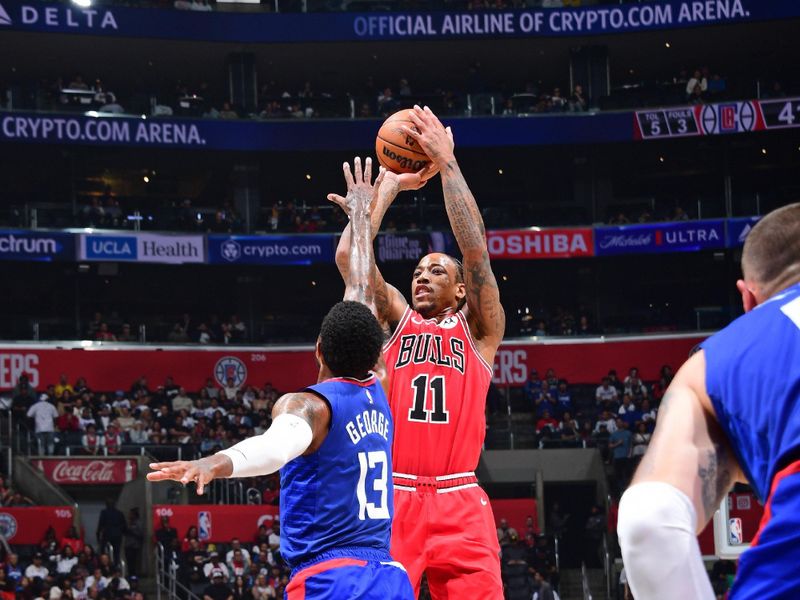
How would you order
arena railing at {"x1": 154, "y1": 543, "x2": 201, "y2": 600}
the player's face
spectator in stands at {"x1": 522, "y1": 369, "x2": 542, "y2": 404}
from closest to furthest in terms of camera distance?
1. the player's face
2. arena railing at {"x1": 154, "y1": 543, "x2": 201, "y2": 600}
3. spectator in stands at {"x1": 522, "y1": 369, "x2": 542, "y2": 404}

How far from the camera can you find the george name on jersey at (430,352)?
698 cm

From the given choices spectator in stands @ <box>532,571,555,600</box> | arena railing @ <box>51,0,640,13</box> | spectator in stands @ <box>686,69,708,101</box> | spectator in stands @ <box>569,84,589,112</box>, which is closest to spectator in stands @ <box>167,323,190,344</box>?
arena railing @ <box>51,0,640,13</box>

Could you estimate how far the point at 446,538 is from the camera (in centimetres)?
654

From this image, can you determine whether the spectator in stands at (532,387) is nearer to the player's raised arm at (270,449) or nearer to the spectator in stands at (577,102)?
the spectator in stands at (577,102)

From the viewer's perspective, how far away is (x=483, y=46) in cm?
3428

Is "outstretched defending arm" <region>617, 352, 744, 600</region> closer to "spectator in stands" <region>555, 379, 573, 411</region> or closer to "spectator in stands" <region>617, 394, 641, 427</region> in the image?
"spectator in stands" <region>617, 394, 641, 427</region>

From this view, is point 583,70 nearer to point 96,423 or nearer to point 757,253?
point 96,423

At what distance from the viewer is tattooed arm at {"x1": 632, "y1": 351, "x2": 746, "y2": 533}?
2719 millimetres

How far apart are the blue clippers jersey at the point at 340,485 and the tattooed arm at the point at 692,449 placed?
90.6 inches

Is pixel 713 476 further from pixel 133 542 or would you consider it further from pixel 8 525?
pixel 8 525

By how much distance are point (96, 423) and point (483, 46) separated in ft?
50.6

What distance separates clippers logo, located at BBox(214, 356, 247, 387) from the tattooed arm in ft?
96.4

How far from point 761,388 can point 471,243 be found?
4411mm

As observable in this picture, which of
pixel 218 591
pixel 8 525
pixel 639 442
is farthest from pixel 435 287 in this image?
pixel 639 442
